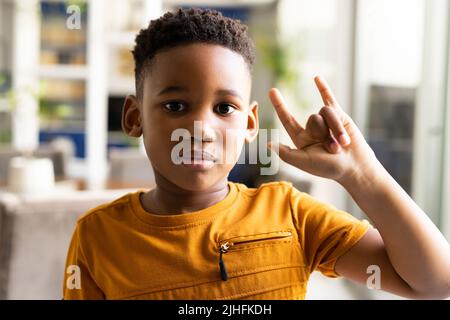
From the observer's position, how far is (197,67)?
0.41 m

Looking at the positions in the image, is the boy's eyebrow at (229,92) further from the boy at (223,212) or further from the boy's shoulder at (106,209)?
the boy's shoulder at (106,209)

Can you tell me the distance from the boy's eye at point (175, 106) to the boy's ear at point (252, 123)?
0.26ft

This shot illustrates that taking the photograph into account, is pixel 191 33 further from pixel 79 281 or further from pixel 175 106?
pixel 79 281

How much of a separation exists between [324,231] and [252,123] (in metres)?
0.12

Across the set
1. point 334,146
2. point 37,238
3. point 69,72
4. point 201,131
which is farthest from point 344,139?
point 69,72

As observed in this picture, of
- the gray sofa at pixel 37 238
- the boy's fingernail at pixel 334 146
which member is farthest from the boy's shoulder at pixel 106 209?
the gray sofa at pixel 37 238

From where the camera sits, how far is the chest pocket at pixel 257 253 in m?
0.45

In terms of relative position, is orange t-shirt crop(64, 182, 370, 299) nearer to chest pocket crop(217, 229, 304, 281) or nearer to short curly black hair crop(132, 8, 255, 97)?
chest pocket crop(217, 229, 304, 281)

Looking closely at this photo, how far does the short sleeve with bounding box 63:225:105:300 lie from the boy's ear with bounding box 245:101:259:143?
180 millimetres

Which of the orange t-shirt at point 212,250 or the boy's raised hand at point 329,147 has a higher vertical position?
the boy's raised hand at point 329,147

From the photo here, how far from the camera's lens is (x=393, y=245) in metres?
0.42

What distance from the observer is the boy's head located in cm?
41

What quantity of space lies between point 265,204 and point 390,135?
123 cm

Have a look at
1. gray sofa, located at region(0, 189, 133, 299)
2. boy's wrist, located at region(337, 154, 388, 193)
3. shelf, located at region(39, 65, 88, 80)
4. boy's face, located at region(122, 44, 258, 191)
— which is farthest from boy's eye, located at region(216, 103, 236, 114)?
shelf, located at region(39, 65, 88, 80)
